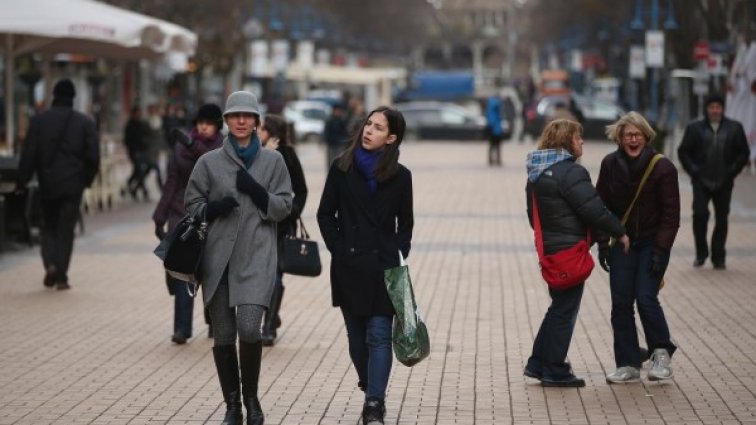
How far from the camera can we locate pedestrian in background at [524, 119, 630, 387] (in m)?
9.12

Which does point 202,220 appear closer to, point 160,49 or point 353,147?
point 353,147

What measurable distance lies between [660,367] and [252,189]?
115 inches

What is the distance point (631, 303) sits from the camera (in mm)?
9703

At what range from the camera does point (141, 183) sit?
27219 millimetres

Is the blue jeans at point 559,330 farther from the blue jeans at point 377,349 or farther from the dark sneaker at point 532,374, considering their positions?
the blue jeans at point 377,349

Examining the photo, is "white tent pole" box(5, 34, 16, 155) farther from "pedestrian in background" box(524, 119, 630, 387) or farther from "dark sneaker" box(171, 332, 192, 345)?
"pedestrian in background" box(524, 119, 630, 387)

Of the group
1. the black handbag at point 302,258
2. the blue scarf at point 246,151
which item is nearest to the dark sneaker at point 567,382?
the black handbag at point 302,258

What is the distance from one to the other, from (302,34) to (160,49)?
62812mm

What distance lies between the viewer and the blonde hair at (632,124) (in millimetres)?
9477

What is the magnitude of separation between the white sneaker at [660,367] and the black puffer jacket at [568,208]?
2.81 feet

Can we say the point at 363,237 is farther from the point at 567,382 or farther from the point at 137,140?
the point at 137,140

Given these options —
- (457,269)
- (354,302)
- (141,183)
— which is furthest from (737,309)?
(141,183)

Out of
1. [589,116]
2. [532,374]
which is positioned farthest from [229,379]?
[589,116]

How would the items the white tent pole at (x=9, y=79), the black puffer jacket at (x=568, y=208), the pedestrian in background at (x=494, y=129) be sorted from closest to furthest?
the black puffer jacket at (x=568, y=208) → the white tent pole at (x=9, y=79) → the pedestrian in background at (x=494, y=129)
